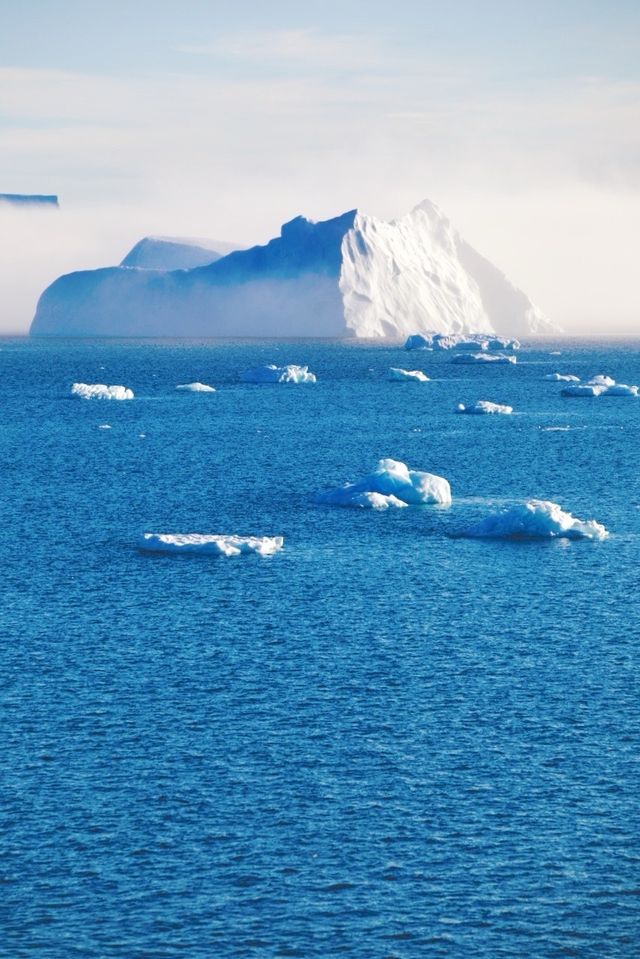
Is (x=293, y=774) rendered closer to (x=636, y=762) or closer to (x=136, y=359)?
(x=636, y=762)

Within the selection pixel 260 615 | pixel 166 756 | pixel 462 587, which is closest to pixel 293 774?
pixel 166 756

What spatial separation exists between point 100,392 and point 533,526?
76.4 m

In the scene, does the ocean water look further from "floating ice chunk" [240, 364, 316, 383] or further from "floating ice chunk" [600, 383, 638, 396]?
"floating ice chunk" [240, 364, 316, 383]

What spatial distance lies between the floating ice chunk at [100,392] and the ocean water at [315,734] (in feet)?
193

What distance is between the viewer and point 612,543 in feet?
164

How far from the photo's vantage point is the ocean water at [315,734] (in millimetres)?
21125

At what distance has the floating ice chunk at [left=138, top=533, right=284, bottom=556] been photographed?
46969 millimetres

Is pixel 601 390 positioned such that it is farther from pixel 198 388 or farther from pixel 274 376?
pixel 198 388

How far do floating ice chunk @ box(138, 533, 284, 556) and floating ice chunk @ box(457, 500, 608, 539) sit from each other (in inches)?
310

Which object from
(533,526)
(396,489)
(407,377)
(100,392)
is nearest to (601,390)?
(407,377)

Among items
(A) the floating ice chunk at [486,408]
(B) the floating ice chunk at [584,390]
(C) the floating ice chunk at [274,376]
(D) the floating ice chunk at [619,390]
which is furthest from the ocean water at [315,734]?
(C) the floating ice chunk at [274,376]

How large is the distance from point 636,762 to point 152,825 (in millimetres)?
9316

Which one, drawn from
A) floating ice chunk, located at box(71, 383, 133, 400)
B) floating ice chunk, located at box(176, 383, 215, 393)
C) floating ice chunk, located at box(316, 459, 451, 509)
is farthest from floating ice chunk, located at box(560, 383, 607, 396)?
floating ice chunk, located at box(316, 459, 451, 509)

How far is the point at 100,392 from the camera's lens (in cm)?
12175
